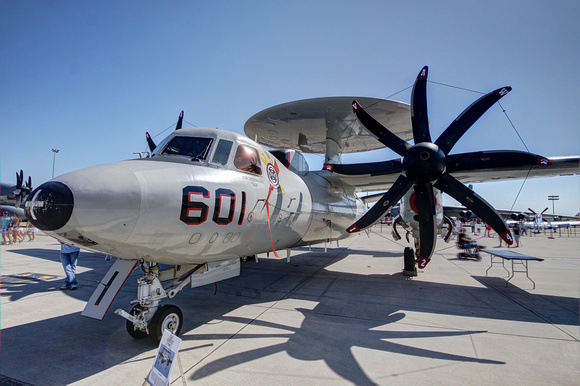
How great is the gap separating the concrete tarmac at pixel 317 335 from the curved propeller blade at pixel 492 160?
355cm

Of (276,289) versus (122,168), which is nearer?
(122,168)

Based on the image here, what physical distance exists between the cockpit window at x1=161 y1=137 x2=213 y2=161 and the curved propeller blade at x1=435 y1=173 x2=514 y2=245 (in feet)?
20.8

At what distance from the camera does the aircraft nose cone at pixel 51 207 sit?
138 inches

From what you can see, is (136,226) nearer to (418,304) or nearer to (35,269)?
(418,304)

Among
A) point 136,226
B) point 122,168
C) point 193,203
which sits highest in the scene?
point 122,168

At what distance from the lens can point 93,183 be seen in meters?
3.75

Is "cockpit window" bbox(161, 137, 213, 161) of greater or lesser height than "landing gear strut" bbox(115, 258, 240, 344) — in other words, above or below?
above

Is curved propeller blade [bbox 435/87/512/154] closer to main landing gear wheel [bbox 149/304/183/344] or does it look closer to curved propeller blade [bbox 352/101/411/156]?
curved propeller blade [bbox 352/101/411/156]

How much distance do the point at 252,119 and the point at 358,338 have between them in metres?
10.8

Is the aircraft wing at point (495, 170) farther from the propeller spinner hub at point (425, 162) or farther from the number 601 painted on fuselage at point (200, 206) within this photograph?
the number 601 painted on fuselage at point (200, 206)

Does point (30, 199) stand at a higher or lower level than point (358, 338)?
higher

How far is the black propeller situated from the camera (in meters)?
7.63

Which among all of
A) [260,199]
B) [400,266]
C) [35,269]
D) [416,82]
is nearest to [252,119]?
[416,82]

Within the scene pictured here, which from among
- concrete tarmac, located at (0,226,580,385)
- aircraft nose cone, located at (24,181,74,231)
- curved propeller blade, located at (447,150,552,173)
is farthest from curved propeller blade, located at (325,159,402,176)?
aircraft nose cone, located at (24,181,74,231)
